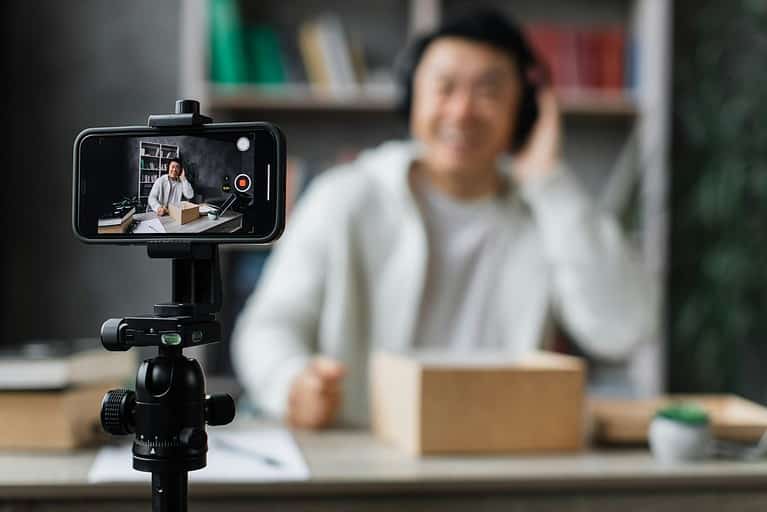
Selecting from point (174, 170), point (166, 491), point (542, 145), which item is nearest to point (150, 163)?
point (174, 170)

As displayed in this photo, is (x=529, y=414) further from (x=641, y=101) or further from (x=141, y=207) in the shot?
(x=641, y=101)

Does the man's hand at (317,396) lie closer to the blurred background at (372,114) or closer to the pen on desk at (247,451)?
the pen on desk at (247,451)

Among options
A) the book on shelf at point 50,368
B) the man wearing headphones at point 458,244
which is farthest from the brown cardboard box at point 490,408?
the man wearing headphones at point 458,244

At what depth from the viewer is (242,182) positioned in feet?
2.59

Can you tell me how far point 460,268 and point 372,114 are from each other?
116 centimetres

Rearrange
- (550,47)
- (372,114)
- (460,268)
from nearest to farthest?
(460,268)
(550,47)
(372,114)

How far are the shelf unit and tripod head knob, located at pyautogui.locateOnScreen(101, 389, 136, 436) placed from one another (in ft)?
0.56

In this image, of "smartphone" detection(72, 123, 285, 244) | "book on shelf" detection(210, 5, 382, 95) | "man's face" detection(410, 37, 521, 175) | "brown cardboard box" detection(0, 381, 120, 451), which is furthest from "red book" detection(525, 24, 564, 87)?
"smartphone" detection(72, 123, 285, 244)

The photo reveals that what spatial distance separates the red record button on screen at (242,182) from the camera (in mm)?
788

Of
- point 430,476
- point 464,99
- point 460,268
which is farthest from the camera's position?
point 460,268

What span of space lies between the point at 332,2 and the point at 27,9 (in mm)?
1013

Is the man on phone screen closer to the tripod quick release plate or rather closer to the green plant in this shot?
the tripod quick release plate

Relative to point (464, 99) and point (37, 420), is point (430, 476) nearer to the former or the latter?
point (37, 420)

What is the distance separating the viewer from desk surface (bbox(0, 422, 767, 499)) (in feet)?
3.36
